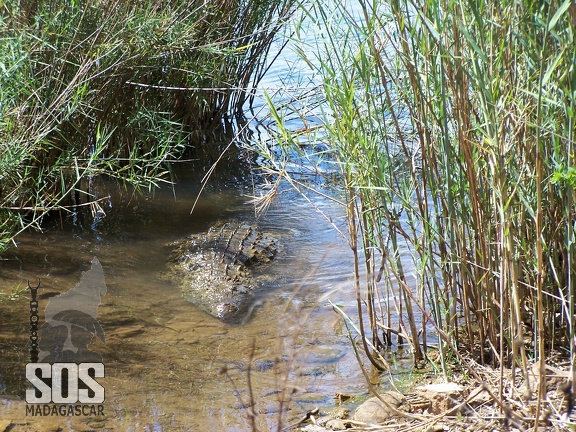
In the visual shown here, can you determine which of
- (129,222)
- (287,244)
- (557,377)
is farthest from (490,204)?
(129,222)

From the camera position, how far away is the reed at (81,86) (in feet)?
15.0

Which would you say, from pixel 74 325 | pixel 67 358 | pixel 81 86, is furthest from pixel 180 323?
pixel 81 86

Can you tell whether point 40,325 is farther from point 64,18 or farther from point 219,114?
point 219,114

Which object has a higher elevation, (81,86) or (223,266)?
(81,86)

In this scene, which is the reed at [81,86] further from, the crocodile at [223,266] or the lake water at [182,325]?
the crocodile at [223,266]

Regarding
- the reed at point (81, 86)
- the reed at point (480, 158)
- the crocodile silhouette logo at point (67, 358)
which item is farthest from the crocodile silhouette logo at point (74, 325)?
the reed at point (480, 158)

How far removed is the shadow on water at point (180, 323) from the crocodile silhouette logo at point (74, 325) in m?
0.07

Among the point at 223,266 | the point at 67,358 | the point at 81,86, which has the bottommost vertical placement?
the point at 67,358

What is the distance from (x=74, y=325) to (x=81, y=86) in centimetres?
211

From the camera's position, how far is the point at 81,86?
5328mm

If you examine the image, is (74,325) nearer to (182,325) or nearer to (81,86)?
(182,325)

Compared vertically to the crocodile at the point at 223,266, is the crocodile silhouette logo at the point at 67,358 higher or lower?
lower

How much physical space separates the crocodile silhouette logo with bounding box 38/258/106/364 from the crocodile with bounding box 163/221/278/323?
68cm

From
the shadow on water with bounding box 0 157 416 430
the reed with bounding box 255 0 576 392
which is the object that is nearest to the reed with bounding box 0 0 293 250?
the shadow on water with bounding box 0 157 416 430
